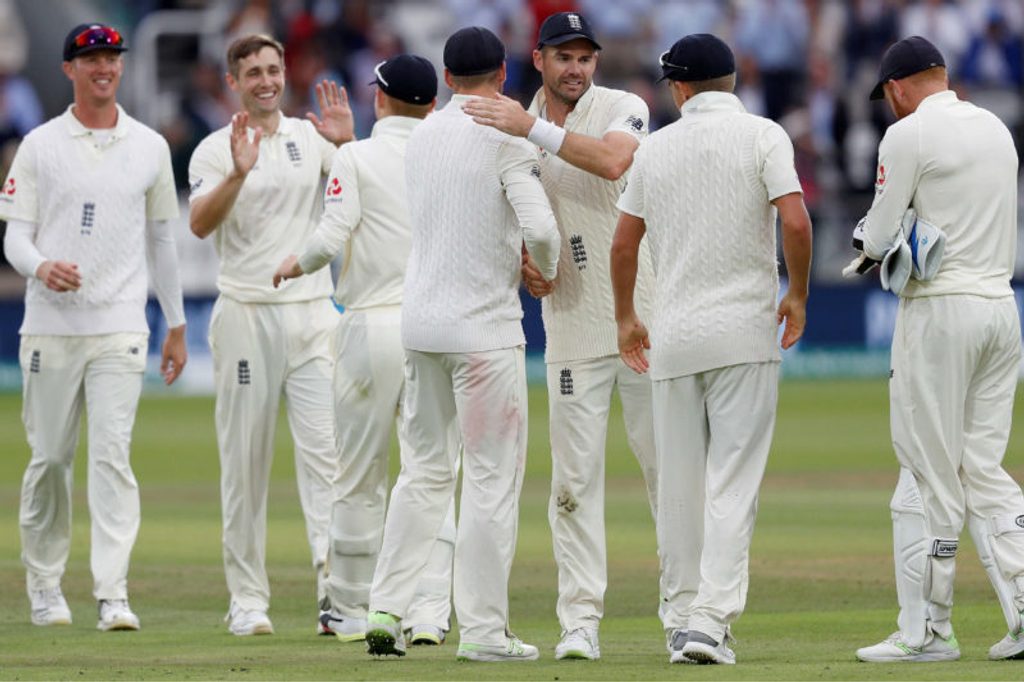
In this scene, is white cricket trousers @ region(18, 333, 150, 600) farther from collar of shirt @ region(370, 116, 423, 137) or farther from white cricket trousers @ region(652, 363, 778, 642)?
white cricket trousers @ region(652, 363, 778, 642)

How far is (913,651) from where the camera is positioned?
6.97 meters

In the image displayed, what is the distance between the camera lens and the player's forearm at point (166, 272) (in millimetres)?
9391

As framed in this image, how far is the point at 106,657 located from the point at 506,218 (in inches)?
92.2

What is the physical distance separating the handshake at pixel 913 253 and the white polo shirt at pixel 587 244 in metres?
1.15

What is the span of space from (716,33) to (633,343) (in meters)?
20.1

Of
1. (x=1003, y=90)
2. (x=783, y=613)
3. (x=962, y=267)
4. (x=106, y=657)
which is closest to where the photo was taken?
(x=962, y=267)

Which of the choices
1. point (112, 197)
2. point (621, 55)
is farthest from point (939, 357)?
point (621, 55)

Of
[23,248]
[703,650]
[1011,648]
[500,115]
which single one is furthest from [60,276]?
[1011,648]

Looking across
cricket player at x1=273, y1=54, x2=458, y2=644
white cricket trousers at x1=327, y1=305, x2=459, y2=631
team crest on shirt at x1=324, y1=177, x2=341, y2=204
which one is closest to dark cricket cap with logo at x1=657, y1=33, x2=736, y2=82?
cricket player at x1=273, y1=54, x2=458, y2=644

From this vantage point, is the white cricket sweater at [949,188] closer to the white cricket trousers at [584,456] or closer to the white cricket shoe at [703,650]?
the white cricket trousers at [584,456]

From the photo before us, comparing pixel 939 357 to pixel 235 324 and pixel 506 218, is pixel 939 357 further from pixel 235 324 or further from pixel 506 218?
pixel 235 324

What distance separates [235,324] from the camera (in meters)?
9.01

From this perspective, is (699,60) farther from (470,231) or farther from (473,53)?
(470,231)

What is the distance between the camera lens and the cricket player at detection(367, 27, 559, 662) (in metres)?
7.20
